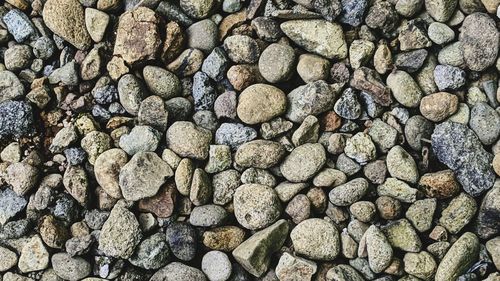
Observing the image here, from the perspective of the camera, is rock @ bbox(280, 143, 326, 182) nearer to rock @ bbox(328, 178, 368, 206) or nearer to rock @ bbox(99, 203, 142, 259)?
rock @ bbox(328, 178, 368, 206)

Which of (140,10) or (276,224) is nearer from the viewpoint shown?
(276,224)

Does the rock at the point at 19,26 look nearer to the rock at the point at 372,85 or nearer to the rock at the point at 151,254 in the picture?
the rock at the point at 151,254

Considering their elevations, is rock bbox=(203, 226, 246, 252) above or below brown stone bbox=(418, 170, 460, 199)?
below

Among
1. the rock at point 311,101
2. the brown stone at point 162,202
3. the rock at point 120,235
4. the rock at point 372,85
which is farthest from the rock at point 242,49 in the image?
the rock at point 120,235

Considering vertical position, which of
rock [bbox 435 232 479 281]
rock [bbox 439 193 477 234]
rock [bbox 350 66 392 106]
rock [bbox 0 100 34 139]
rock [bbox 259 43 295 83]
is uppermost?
rock [bbox 259 43 295 83]

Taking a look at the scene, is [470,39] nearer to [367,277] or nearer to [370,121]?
[370,121]

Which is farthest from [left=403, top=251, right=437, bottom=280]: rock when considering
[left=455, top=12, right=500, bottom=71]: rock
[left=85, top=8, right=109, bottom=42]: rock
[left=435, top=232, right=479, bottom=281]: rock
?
[left=85, top=8, right=109, bottom=42]: rock

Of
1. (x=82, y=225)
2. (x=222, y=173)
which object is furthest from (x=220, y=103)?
(x=82, y=225)

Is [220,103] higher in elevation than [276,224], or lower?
higher
